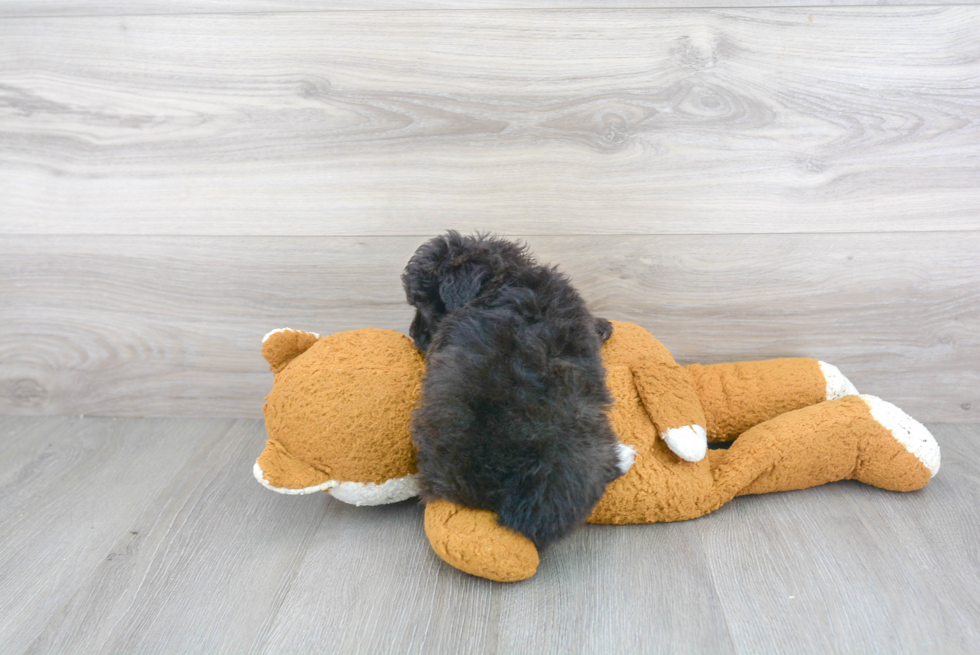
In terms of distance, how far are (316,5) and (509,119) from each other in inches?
13.0

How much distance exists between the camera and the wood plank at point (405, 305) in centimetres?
99

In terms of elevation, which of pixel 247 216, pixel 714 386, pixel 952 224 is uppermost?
pixel 952 224

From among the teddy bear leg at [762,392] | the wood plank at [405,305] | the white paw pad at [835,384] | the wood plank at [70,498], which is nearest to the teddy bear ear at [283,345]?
the wood plank at [405,305]

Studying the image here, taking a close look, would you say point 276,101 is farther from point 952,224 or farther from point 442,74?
point 952,224

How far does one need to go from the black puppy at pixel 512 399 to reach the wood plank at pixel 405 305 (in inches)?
11.1

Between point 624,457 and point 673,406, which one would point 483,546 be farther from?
point 673,406

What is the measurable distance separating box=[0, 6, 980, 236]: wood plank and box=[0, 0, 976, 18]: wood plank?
0.01m

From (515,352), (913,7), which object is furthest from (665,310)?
(913,7)

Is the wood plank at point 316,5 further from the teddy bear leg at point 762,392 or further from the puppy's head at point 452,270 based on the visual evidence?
the teddy bear leg at point 762,392

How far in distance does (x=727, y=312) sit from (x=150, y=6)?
1007 millimetres

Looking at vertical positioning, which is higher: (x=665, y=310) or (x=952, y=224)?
(x=952, y=224)

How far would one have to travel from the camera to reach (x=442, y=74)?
95 centimetres

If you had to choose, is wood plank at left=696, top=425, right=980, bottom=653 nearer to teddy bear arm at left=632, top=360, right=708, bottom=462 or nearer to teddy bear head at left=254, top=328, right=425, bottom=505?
teddy bear arm at left=632, top=360, right=708, bottom=462

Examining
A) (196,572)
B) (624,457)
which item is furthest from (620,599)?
(196,572)
